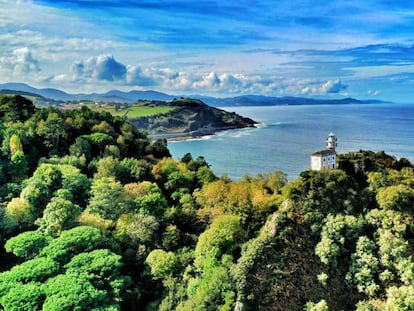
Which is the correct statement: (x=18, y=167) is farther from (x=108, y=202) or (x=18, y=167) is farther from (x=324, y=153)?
(x=324, y=153)

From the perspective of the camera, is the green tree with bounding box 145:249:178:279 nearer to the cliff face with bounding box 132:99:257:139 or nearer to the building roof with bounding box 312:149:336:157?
the building roof with bounding box 312:149:336:157

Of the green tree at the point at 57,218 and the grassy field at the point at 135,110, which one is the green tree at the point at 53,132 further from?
the grassy field at the point at 135,110

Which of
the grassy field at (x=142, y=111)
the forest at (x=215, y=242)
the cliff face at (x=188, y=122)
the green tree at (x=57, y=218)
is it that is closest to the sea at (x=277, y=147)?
the cliff face at (x=188, y=122)

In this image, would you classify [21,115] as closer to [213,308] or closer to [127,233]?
[127,233]

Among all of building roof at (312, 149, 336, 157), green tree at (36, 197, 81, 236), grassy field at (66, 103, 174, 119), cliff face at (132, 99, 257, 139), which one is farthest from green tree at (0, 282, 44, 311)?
grassy field at (66, 103, 174, 119)

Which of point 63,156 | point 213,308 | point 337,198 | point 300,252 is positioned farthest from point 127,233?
point 63,156

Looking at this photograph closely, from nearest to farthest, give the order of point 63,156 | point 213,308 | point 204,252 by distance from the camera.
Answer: point 213,308
point 204,252
point 63,156
